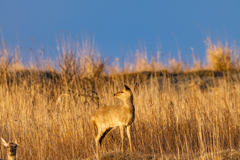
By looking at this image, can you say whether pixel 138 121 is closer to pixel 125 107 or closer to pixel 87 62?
pixel 125 107

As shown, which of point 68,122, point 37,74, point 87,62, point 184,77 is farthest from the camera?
point 184,77

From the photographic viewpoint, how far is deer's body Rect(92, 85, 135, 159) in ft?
12.1

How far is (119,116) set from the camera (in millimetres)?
3682

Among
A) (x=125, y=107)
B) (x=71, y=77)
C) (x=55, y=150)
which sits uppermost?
(x=71, y=77)

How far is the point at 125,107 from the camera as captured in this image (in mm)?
3740

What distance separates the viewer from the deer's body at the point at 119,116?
12.1 ft

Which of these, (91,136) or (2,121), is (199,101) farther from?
(2,121)

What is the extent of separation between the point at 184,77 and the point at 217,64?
2.17 meters

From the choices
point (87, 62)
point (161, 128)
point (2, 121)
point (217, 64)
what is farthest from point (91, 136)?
point (217, 64)

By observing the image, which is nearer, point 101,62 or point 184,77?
point 101,62

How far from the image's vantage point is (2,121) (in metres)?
7.07

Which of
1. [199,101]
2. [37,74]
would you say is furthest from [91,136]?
[37,74]

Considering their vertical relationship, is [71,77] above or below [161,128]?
above

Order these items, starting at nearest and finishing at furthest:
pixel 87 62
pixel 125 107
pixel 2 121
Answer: pixel 125 107, pixel 2 121, pixel 87 62
